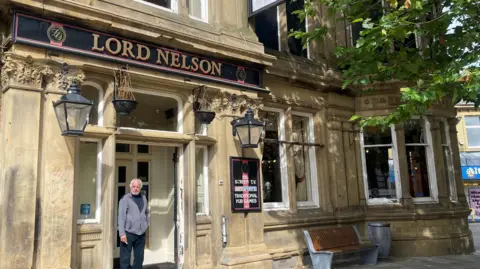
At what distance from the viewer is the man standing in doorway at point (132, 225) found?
6465 millimetres

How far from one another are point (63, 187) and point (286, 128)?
5.38 meters

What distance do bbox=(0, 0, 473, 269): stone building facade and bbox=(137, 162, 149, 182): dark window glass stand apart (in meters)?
0.05

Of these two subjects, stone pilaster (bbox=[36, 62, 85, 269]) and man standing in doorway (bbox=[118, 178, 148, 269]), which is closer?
stone pilaster (bbox=[36, 62, 85, 269])

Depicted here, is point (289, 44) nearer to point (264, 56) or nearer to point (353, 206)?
point (264, 56)

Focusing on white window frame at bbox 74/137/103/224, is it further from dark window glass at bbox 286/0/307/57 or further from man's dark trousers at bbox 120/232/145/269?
dark window glass at bbox 286/0/307/57

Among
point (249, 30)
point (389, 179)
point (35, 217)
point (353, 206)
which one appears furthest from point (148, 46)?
point (389, 179)

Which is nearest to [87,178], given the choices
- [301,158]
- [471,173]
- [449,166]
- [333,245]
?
[301,158]

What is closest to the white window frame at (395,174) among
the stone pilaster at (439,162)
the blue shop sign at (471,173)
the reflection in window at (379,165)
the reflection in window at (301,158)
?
the reflection in window at (379,165)

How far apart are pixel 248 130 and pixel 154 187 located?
3181 mm

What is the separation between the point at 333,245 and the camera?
9336mm

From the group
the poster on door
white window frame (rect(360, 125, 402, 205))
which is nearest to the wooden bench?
white window frame (rect(360, 125, 402, 205))

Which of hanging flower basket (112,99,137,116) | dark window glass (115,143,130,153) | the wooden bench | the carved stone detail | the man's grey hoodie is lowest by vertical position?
the wooden bench

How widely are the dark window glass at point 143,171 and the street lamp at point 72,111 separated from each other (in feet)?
13.1

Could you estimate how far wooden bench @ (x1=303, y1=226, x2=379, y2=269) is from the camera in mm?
8570
